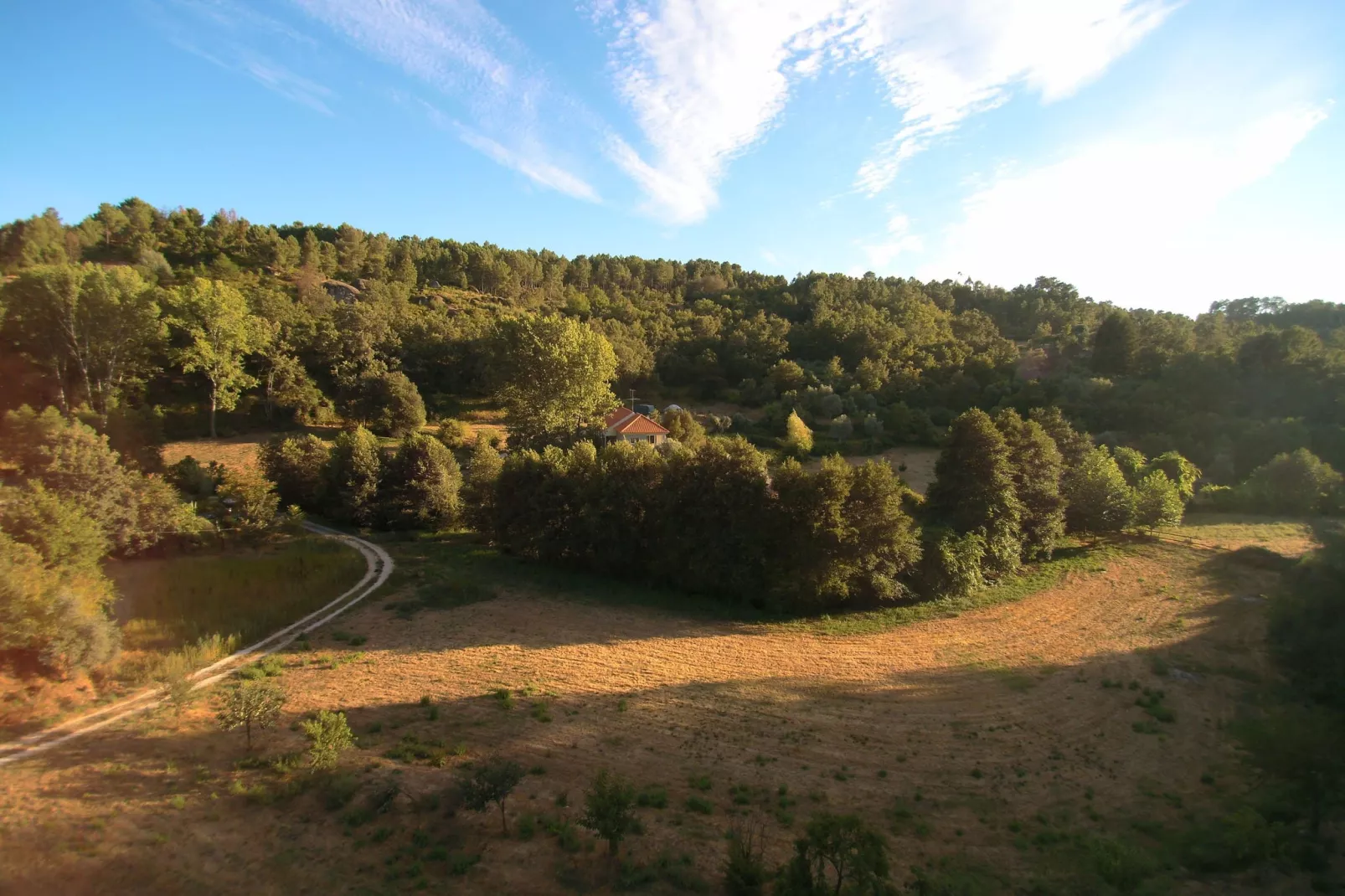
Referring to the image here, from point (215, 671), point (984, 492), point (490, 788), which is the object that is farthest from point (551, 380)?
point (490, 788)

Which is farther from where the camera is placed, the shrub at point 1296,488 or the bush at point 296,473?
the shrub at point 1296,488

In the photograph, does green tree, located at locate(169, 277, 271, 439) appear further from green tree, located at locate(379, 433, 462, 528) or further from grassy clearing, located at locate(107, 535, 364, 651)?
grassy clearing, located at locate(107, 535, 364, 651)

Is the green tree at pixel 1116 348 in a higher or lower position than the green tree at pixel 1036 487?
higher

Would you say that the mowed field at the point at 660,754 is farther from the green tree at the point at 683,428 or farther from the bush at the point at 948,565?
the green tree at the point at 683,428

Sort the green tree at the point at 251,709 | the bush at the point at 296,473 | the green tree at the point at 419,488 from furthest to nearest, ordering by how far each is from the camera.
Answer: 1. the bush at the point at 296,473
2. the green tree at the point at 419,488
3. the green tree at the point at 251,709

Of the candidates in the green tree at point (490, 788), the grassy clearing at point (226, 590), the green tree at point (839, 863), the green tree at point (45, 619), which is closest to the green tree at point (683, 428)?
the grassy clearing at point (226, 590)

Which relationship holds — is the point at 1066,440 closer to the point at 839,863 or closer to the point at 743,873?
the point at 839,863
